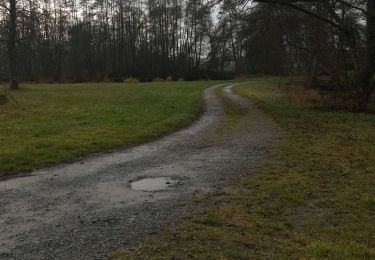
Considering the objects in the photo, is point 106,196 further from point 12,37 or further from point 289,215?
point 12,37

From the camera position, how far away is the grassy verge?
4820 mm

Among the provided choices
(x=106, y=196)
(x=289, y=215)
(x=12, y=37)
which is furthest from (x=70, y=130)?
(x=12, y=37)

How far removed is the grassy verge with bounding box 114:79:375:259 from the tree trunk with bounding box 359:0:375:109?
392 inches

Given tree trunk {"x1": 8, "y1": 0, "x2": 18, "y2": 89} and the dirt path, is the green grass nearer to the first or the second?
the dirt path

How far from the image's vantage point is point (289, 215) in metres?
5.98

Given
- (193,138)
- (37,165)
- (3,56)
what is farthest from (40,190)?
(3,56)

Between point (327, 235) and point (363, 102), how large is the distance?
15645mm

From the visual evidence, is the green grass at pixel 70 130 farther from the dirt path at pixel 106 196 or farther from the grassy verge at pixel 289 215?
the grassy verge at pixel 289 215

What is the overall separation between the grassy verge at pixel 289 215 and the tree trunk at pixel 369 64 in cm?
995

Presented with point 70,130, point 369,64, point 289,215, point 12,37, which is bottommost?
point 289,215

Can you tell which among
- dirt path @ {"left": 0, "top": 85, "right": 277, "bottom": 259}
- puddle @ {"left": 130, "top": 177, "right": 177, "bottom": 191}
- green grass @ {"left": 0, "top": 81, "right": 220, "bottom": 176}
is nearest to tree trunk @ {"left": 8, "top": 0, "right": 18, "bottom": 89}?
green grass @ {"left": 0, "top": 81, "right": 220, "bottom": 176}

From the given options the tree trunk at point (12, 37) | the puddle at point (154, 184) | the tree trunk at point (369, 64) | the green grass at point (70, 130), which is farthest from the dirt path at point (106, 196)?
the tree trunk at point (12, 37)

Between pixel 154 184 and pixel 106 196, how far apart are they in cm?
103

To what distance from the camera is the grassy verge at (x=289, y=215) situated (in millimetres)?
4820
